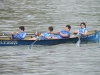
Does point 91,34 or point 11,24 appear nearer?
point 91,34

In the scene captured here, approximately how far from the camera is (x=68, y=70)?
25.5 metres

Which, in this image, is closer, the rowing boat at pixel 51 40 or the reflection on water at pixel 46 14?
the rowing boat at pixel 51 40

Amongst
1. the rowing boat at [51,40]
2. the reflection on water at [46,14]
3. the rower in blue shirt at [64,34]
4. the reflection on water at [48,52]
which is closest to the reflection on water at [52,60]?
the reflection on water at [48,52]

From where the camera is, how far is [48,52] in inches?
1200

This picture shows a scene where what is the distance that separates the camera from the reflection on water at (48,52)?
84.2 ft

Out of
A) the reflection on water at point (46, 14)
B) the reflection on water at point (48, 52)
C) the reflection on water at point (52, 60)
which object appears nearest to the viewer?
the reflection on water at point (52, 60)

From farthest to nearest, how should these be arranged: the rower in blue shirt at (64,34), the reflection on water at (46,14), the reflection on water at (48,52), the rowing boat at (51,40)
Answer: the reflection on water at (46,14)
the rower in blue shirt at (64,34)
the rowing boat at (51,40)
the reflection on water at (48,52)

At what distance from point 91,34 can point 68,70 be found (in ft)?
29.8

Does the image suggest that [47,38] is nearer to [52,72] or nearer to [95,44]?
[95,44]

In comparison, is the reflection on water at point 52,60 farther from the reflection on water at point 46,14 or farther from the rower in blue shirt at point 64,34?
the reflection on water at point 46,14

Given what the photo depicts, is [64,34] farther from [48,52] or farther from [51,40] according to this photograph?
[48,52]

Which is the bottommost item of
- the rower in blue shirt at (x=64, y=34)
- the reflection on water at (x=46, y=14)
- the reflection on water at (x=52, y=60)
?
the reflection on water at (x=52, y=60)

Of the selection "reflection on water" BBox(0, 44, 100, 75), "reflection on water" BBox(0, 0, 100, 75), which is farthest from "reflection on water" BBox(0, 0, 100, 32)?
"reflection on water" BBox(0, 44, 100, 75)

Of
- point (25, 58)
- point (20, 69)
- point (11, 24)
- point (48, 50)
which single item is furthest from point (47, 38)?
point (11, 24)
